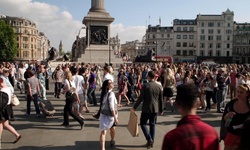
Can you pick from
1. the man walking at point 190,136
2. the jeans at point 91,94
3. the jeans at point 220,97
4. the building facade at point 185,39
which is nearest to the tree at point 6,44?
the building facade at point 185,39

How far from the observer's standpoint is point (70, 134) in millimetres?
8703

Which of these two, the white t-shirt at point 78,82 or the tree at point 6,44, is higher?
the tree at point 6,44

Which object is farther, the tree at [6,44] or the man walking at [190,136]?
the tree at [6,44]

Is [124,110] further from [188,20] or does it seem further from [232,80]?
[188,20]

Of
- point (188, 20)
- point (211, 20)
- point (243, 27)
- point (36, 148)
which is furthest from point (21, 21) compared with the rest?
point (36, 148)

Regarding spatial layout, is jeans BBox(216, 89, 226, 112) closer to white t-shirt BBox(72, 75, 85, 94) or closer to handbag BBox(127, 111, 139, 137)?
white t-shirt BBox(72, 75, 85, 94)

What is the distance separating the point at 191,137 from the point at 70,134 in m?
6.61

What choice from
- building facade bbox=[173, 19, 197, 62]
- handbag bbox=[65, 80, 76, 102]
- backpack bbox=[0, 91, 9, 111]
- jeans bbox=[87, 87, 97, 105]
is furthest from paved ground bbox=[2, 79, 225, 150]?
building facade bbox=[173, 19, 197, 62]

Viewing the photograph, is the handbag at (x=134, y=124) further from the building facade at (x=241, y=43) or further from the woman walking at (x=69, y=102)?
the building facade at (x=241, y=43)

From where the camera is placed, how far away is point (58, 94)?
16.6m

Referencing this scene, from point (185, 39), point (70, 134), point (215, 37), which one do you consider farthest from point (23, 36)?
point (70, 134)

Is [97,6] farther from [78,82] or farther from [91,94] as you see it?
[78,82]

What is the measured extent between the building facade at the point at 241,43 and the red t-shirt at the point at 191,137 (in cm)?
11249

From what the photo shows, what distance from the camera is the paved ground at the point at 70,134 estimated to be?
24.8 feet
